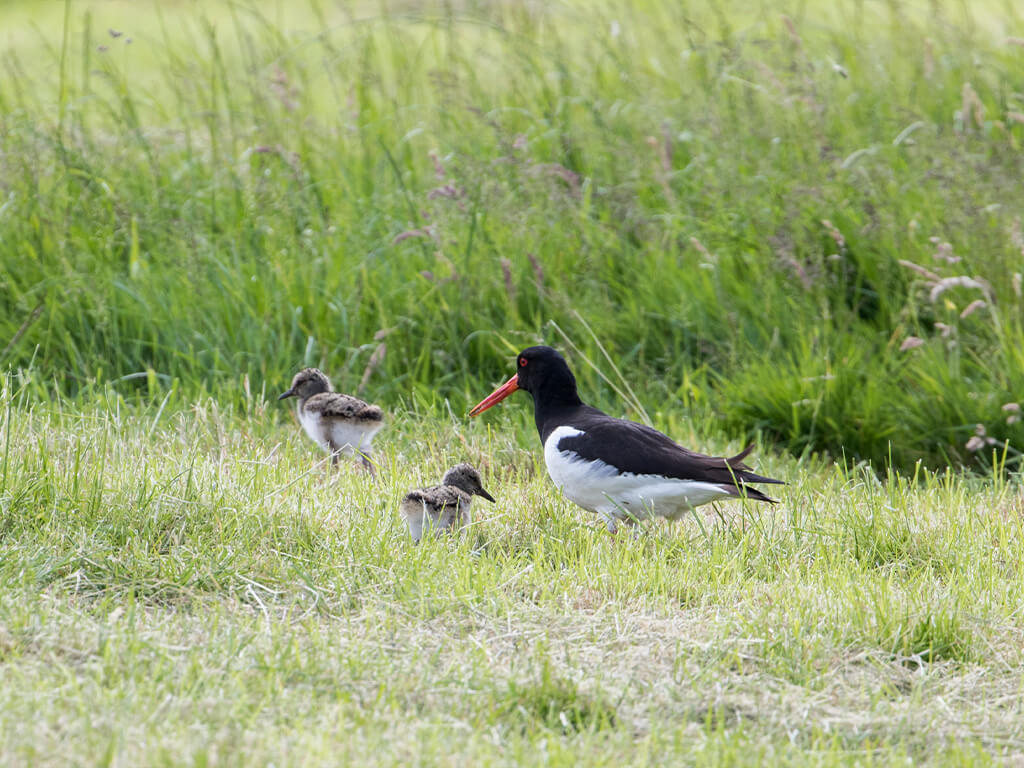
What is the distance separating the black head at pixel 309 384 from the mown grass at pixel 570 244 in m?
0.52

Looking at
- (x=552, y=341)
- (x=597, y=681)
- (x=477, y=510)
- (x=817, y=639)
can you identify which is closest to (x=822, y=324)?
(x=552, y=341)

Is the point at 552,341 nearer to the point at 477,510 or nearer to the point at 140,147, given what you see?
the point at 477,510

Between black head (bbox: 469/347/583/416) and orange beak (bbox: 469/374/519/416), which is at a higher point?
black head (bbox: 469/347/583/416)

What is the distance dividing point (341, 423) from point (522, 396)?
56.4 inches

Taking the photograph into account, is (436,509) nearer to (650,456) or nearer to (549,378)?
(650,456)

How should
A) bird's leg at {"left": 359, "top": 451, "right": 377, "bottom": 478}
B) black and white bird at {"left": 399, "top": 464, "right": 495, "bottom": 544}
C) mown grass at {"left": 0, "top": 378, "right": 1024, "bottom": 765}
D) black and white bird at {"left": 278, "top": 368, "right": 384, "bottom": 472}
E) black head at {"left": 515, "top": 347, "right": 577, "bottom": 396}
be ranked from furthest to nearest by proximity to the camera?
1. black head at {"left": 515, "top": 347, "right": 577, "bottom": 396}
2. black and white bird at {"left": 278, "top": 368, "right": 384, "bottom": 472}
3. bird's leg at {"left": 359, "top": 451, "right": 377, "bottom": 478}
4. black and white bird at {"left": 399, "top": 464, "right": 495, "bottom": 544}
5. mown grass at {"left": 0, "top": 378, "right": 1024, "bottom": 765}

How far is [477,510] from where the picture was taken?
4.83 metres

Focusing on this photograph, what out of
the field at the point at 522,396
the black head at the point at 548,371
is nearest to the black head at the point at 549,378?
the black head at the point at 548,371

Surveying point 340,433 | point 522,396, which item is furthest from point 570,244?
point 340,433

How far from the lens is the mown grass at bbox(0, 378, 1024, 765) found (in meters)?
2.99

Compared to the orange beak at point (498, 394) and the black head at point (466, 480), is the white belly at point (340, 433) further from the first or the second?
the black head at point (466, 480)

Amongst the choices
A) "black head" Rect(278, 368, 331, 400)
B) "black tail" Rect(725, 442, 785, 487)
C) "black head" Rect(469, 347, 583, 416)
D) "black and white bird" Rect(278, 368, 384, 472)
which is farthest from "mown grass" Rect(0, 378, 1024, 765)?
"black head" Rect(278, 368, 331, 400)

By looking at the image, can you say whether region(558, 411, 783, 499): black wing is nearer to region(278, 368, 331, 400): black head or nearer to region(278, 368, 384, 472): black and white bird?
region(278, 368, 384, 472): black and white bird

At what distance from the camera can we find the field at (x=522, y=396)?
3215 mm
